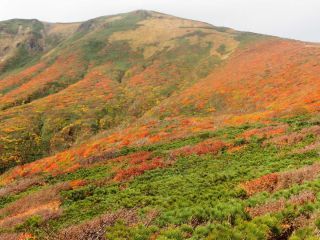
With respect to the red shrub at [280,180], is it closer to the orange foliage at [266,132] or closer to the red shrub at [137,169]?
the red shrub at [137,169]

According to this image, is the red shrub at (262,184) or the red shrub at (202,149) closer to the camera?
the red shrub at (262,184)

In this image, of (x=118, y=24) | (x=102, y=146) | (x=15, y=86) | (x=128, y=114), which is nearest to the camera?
(x=102, y=146)

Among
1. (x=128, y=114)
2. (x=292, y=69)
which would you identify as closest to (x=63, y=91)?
(x=128, y=114)

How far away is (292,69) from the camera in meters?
72.6

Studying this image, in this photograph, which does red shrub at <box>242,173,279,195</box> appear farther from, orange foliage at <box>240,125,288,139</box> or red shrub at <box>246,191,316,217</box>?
orange foliage at <box>240,125,288,139</box>

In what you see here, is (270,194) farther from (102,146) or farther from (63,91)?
(63,91)

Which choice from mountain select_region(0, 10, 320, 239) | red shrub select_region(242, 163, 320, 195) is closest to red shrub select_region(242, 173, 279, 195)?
red shrub select_region(242, 163, 320, 195)

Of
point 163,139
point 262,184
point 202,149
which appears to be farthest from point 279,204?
point 163,139

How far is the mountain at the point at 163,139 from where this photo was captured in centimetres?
1866

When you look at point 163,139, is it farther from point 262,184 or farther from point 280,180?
point 280,180

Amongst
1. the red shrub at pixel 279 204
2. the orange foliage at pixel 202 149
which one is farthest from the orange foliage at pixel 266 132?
the red shrub at pixel 279 204

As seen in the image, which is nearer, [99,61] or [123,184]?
[123,184]

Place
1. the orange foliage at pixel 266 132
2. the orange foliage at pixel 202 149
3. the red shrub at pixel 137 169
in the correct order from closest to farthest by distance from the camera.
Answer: the red shrub at pixel 137 169
the orange foliage at pixel 202 149
the orange foliage at pixel 266 132

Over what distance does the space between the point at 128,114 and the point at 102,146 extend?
23.9 meters
